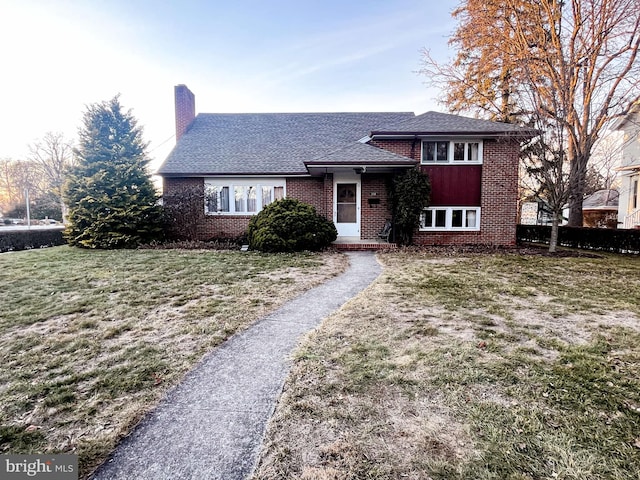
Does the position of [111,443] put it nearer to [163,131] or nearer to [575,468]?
[575,468]

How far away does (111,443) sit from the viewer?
2084mm

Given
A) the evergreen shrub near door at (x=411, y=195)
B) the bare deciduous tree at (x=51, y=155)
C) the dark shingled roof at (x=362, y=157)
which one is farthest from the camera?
the bare deciduous tree at (x=51, y=155)

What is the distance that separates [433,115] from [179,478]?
1490 cm

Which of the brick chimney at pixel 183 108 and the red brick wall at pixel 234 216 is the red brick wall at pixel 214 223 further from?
the brick chimney at pixel 183 108

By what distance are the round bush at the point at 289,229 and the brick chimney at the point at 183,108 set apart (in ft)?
28.9

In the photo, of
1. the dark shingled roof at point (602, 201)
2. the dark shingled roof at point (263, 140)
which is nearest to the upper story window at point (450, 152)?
the dark shingled roof at point (263, 140)

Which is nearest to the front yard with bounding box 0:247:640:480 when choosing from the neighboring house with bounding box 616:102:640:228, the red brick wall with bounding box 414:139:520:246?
the red brick wall with bounding box 414:139:520:246

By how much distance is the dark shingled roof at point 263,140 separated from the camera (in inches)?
539

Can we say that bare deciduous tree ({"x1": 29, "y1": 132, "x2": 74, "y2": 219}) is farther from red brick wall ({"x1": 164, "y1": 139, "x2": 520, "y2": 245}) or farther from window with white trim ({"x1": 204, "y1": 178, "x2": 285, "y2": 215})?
window with white trim ({"x1": 204, "y1": 178, "x2": 285, "y2": 215})

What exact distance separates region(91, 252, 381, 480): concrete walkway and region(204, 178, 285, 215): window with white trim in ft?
34.1

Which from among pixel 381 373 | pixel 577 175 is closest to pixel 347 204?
pixel 577 175

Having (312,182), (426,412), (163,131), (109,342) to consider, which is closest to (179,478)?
(426,412)

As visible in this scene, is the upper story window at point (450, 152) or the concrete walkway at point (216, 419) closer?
the concrete walkway at point (216, 419)

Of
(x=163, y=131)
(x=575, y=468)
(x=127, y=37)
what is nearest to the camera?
(x=575, y=468)
